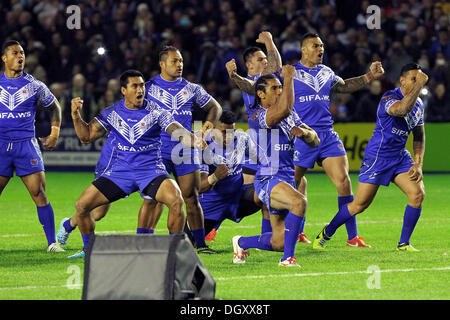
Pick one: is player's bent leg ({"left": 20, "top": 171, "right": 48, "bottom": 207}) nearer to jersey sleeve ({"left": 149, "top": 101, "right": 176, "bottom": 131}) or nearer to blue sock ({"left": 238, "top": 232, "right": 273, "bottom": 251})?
jersey sleeve ({"left": 149, "top": 101, "right": 176, "bottom": 131})

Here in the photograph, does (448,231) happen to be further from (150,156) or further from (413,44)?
(413,44)

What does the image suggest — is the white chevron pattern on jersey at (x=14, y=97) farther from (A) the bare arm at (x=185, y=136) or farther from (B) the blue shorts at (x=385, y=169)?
(B) the blue shorts at (x=385, y=169)

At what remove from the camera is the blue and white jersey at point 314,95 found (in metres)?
11.5

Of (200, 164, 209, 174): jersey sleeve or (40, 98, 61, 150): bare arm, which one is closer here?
(40, 98, 61, 150): bare arm

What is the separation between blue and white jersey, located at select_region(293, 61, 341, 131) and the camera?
1146cm

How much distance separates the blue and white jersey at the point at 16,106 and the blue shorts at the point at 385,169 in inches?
151

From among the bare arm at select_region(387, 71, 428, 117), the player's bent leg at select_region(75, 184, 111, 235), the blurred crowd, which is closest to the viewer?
the player's bent leg at select_region(75, 184, 111, 235)

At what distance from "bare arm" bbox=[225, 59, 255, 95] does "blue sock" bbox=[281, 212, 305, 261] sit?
2.19 meters

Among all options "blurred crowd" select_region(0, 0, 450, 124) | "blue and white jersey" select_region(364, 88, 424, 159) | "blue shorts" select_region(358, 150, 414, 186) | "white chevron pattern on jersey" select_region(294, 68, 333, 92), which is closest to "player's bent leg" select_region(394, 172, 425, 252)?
"blue shorts" select_region(358, 150, 414, 186)

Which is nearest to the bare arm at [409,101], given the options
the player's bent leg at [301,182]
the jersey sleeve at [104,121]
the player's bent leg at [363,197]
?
the player's bent leg at [363,197]

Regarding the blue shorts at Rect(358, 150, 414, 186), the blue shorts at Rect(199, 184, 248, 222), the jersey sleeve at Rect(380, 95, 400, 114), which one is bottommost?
the blue shorts at Rect(199, 184, 248, 222)

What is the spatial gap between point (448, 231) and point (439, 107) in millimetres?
9071

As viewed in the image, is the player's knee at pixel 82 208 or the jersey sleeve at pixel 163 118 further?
the jersey sleeve at pixel 163 118
